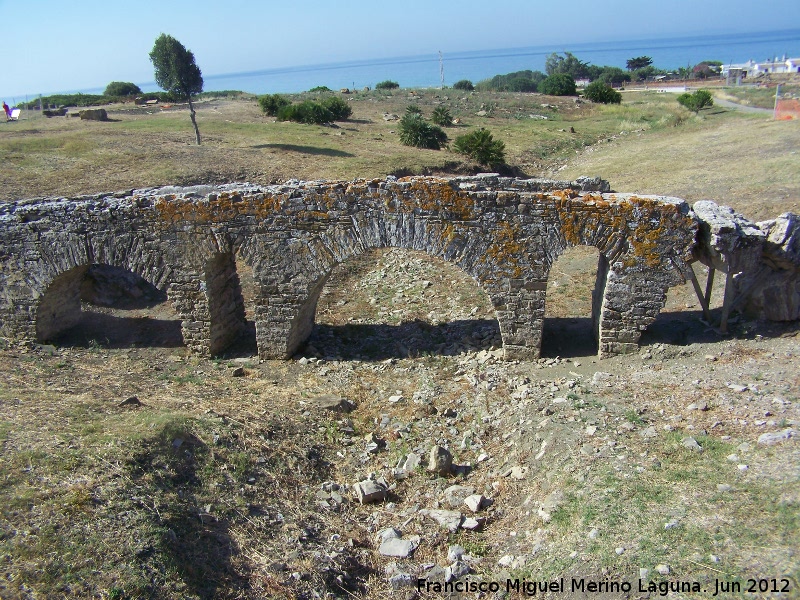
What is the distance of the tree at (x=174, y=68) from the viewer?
73.9 ft

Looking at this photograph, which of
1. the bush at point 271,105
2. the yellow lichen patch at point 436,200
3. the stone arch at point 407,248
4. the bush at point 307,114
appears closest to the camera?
the yellow lichen patch at point 436,200

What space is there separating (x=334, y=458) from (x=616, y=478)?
346 cm

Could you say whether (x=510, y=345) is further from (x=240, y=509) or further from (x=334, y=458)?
(x=240, y=509)

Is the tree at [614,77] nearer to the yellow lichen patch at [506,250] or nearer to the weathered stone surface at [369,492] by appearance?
the yellow lichen patch at [506,250]

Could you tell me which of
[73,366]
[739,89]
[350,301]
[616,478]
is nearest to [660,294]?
[616,478]

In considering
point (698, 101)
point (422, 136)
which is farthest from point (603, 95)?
point (422, 136)

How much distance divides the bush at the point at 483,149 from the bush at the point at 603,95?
955 inches

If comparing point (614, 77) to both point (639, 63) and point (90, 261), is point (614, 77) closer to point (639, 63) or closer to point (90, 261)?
point (639, 63)

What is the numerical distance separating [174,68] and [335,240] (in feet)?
55.4

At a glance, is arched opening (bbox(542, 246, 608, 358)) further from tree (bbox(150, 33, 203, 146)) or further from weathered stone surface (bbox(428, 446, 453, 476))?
tree (bbox(150, 33, 203, 146))

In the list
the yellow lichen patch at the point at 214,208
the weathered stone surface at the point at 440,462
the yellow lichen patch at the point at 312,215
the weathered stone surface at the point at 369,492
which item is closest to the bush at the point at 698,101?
the yellow lichen patch at the point at 312,215

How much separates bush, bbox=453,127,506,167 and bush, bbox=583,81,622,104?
79.6 feet

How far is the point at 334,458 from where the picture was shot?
7.81 meters

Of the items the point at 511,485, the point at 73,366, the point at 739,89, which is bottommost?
the point at 511,485
